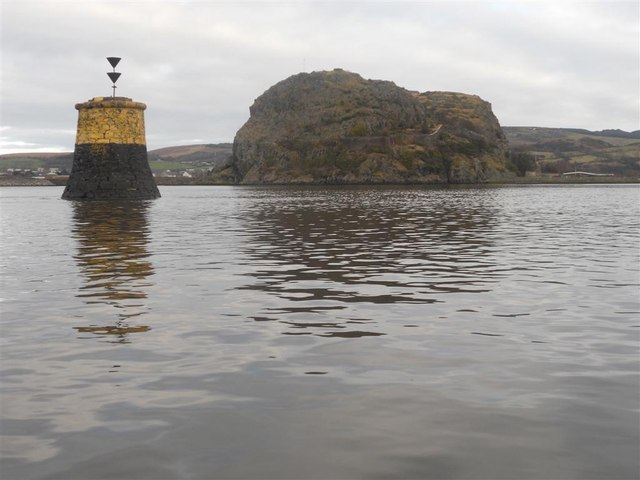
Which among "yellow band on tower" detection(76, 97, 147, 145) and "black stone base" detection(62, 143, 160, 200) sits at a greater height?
"yellow band on tower" detection(76, 97, 147, 145)

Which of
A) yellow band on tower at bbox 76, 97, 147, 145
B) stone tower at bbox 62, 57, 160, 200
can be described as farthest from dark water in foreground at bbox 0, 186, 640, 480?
stone tower at bbox 62, 57, 160, 200

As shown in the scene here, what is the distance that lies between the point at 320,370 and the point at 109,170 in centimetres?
5646

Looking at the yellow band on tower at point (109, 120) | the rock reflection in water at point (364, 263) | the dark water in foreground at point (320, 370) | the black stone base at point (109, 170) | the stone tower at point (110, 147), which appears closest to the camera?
the dark water in foreground at point (320, 370)

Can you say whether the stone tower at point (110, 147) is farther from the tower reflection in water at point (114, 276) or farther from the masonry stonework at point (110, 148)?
the tower reflection in water at point (114, 276)

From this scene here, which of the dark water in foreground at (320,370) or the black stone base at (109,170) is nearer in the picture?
the dark water in foreground at (320,370)

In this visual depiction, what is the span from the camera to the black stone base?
60656mm

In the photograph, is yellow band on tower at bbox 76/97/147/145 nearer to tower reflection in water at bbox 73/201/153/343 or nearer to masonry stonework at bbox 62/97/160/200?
masonry stonework at bbox 62/97/160/200

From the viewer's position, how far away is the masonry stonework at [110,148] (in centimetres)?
5978

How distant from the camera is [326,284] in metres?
14.7

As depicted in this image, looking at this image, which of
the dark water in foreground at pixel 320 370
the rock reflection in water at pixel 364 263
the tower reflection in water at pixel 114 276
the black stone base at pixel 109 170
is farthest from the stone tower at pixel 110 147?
the dark water in foreground at pixel 320 370

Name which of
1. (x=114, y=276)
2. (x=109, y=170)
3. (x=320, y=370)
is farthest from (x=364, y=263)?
(x=109, y=170)

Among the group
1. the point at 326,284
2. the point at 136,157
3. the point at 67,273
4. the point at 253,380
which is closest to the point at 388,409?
the point at 253,380

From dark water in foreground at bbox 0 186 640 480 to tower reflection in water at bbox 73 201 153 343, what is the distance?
0.33 feet

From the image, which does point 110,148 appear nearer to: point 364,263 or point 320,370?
point 364,263
